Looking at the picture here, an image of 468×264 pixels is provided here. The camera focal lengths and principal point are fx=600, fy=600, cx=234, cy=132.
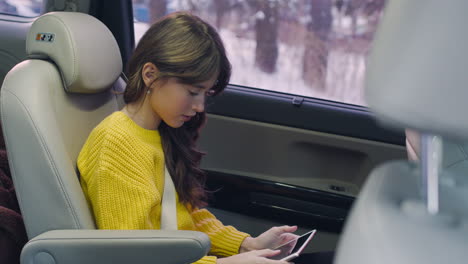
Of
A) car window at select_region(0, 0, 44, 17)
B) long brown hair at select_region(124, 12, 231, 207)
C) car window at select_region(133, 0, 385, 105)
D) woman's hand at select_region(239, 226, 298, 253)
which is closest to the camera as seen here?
long brown hair at select_region(124, 12, 231, 207)

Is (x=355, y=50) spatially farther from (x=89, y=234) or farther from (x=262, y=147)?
(x=89, y=234)

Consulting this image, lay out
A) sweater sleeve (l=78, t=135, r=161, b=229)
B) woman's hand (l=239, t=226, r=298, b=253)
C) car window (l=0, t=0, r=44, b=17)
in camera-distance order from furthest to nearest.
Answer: car window (l=0, t=0, r=44, b=17) → woman's hand (l=239, t=226, r=298, b=253) → sweater sleeve (l=78, t=135, r=161, b=229)

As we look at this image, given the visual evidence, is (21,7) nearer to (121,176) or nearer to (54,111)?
(54,111)

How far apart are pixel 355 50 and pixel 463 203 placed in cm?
156

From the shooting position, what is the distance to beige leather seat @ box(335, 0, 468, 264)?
0.54 m

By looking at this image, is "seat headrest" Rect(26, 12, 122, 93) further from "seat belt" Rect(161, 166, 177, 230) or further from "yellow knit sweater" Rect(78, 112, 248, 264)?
"seat belt" Rect(161, 166, 177, 230)

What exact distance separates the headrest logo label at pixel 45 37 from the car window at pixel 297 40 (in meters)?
0.88

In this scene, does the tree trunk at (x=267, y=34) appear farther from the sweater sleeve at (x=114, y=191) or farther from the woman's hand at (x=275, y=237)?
the sweater sleeve at (x=114, y=191)

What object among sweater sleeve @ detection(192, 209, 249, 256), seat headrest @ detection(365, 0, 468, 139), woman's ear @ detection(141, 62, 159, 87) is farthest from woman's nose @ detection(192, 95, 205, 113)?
seat headrest @ detection(365, 0, 468, 139)

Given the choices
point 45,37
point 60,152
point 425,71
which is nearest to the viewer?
point 425,71

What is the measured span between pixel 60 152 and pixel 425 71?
1.15 metres

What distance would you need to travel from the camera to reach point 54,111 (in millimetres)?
1578

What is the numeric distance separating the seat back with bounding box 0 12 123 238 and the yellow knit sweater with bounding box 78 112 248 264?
0.04 m

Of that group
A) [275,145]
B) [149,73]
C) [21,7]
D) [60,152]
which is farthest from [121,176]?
[21,7]
